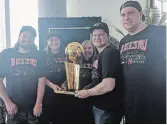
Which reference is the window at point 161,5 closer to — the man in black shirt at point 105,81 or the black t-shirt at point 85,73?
the man in black shirt at point 105,81

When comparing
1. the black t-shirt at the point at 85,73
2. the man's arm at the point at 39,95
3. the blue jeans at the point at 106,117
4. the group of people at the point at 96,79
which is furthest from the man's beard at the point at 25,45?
the blue jeans at the point at 106,117

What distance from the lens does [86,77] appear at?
1813 millimetres

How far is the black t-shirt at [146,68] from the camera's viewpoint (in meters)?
1.71

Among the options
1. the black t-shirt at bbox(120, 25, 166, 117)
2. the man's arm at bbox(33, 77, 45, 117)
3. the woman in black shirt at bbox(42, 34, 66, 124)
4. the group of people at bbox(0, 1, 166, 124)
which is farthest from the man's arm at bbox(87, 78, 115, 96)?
the man's arm at bbox(33, 77, 45, 117)

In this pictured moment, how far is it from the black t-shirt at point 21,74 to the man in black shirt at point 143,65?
0.61m

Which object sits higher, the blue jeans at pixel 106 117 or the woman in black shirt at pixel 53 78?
the woman in black shirt at pixel 53 78

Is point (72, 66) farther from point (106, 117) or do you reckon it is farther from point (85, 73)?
point (106, 117)

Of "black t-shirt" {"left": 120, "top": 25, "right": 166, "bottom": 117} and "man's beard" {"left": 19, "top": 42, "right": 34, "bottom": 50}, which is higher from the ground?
"man's beard" {"left": 19, "top": 42, "right": 34, "bottom": 50}

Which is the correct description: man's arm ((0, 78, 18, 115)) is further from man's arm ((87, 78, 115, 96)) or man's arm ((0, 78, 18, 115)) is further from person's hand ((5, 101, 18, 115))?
man's arm ((87, 78, 115, 96))

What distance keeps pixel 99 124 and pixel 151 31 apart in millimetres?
723

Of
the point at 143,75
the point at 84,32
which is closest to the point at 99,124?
the point at 143,75

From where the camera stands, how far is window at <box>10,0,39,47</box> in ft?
6.02

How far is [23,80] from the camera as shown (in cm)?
180

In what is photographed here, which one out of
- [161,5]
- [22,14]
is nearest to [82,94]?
[22,14]
